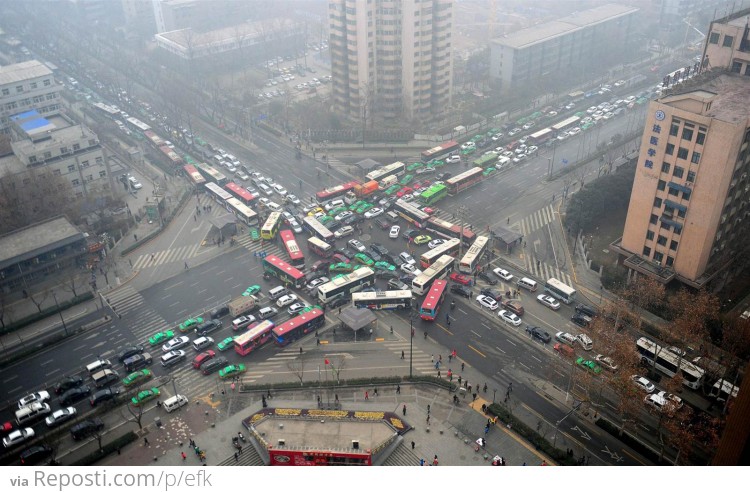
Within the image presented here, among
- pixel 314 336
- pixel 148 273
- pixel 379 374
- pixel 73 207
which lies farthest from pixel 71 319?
pixel 379 374

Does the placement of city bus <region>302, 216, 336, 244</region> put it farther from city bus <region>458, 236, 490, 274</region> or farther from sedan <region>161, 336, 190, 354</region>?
sedan <region>161, 336, 190, 354</region>

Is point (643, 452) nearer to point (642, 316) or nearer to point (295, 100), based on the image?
point (642, 316)

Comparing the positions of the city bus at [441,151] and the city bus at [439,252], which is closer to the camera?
the city bus at [439,252]

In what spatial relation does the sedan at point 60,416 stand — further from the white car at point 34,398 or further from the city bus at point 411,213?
the city bus at point 411,213

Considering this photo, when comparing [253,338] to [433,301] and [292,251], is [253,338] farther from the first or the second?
[433,301]

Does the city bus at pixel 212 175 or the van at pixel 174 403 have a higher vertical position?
the city bus at pixel 212 175

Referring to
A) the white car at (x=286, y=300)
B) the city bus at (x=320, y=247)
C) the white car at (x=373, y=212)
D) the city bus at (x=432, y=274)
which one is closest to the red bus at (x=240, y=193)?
the city bus at (x=320, y=247)

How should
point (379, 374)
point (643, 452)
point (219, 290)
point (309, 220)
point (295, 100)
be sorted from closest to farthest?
point (643, 452) < point (379, 374) < point (219, 290) < point (309, 220) < point (295, 100)
